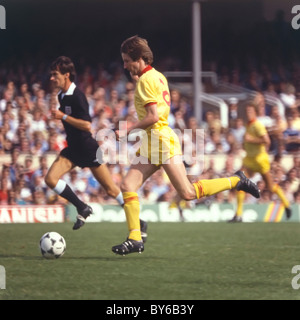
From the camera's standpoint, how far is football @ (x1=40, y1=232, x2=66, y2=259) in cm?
807

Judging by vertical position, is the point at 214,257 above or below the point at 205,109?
below

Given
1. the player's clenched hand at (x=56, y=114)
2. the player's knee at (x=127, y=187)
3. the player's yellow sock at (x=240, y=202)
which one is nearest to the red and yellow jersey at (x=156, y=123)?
the player's knee at (x=127, y=187)

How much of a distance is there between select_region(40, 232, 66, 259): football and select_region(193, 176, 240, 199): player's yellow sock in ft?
4.72

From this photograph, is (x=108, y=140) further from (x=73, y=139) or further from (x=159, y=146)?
(x=159, y=146)

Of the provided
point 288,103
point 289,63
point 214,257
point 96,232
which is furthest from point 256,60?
point 214,257

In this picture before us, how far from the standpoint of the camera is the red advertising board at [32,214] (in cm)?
1434

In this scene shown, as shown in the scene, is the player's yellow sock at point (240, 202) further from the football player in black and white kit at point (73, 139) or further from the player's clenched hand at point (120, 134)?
the player's clenched hand at point (120, 134)

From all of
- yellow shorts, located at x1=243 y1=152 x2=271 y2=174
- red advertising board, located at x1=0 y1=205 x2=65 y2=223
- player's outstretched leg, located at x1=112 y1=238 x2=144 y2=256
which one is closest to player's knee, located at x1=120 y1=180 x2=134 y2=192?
player's outstretched leg, located at x1=112 y1=238 x2=144 y2=256

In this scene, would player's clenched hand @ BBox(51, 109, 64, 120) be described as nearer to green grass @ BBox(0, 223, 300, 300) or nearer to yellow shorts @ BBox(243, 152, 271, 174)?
green grass @ BBox(0, 223, 300, 300)

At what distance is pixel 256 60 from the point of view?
2112cm

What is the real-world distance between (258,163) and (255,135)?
0.51m

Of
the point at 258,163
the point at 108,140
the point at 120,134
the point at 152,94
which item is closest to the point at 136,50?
the point at 152,94
